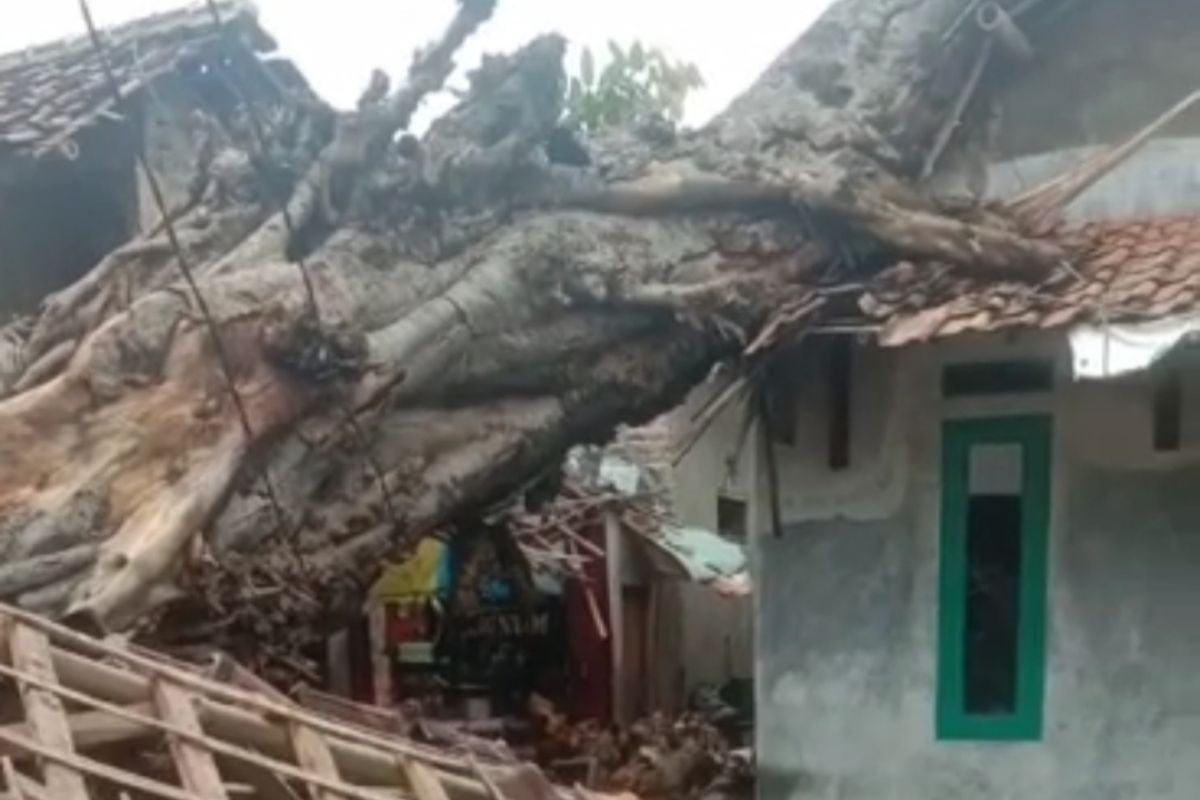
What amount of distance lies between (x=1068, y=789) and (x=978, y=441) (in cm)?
156

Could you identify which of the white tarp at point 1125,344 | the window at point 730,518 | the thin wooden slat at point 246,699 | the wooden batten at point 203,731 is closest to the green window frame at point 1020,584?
the white tarp at point 1125,344

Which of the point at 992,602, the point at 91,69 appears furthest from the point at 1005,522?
the point at 91,69

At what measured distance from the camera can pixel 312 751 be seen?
182 inches

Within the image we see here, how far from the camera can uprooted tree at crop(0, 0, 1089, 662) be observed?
6.84 meters

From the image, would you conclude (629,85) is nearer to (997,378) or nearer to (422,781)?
(997,378)

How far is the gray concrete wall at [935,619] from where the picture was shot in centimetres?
801

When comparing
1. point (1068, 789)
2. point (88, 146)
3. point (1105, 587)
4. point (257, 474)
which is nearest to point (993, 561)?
point (1105, 587)

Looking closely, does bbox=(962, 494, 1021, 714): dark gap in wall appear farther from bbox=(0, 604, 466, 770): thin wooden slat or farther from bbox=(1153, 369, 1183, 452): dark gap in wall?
bbox=(0, 604, 466, 770): thin wooden slat

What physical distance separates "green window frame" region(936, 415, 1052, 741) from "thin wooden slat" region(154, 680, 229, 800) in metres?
4.56

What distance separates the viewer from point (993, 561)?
8.42 metres

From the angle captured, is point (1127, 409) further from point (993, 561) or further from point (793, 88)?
point (793, 88)

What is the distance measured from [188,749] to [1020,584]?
4.82m

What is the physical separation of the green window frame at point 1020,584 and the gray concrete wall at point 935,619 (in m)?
0.05

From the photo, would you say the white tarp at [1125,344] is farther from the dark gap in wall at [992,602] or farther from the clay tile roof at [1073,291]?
the dark gap in wall at [992,602]
